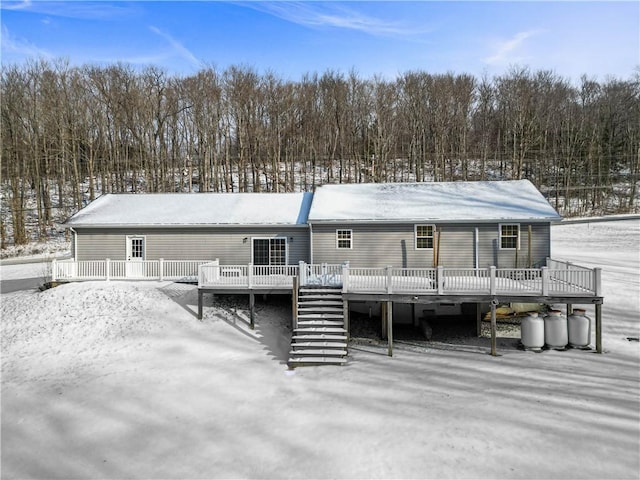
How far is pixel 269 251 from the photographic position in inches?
707

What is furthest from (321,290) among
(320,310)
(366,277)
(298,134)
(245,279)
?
(298,134)

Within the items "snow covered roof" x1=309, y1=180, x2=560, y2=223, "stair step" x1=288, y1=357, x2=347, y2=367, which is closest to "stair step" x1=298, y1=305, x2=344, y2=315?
"stair step" x1=288, y1=357, x2=347, y2=367

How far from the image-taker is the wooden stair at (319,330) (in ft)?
38.3

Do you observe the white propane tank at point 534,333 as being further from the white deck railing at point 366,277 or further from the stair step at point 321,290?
the stair step at point 321,290

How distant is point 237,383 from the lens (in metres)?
10.3

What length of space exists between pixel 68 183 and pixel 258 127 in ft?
69.6

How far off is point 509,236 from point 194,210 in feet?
47.4

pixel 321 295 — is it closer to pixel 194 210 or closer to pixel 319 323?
pixel 319 323

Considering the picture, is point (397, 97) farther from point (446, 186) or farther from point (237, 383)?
point (237, 383)

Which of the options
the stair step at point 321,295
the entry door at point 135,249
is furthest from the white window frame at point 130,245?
the stair step at point 321,295

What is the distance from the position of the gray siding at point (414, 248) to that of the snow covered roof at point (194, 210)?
6.79ft

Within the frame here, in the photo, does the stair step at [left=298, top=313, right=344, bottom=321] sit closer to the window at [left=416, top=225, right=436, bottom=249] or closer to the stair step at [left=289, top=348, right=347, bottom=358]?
the stair step at [left=289, top=348, right=347, bottom=358]

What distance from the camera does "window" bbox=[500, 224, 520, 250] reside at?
1614 cm

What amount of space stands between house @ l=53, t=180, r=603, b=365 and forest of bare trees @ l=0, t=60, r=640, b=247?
21717 mm
